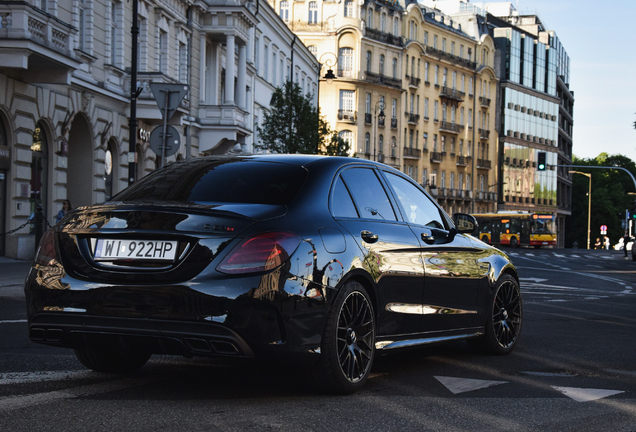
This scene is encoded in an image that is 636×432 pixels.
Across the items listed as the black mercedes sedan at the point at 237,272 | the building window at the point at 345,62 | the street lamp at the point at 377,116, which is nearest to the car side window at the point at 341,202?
the black mercedes sedan at the point at 237,272

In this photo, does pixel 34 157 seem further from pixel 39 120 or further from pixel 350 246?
pixel 350 246

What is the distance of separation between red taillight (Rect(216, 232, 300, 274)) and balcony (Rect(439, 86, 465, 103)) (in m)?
93.8

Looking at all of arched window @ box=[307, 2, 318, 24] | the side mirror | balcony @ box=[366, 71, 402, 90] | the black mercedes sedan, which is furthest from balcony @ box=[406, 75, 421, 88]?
the black mercedes sedan

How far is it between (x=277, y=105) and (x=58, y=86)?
17.9 m

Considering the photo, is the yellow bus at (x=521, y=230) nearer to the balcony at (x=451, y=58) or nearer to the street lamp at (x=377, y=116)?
the street lamp at (x=377, y=116)

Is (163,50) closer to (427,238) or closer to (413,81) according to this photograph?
(427,238)

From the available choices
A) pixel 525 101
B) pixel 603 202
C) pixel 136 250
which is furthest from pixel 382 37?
pixel 136 250

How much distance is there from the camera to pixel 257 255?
517cm

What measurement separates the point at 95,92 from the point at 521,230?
51.9m

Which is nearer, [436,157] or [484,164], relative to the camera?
[436,157]

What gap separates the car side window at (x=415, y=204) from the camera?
7000 millimetres

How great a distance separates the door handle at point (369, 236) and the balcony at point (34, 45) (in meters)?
15.3

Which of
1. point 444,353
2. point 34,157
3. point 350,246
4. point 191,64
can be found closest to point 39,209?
point 34,157

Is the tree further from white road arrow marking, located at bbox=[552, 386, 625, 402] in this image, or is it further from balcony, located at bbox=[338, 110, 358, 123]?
balcony, located at bbox=[338, 110, 358, 123]
